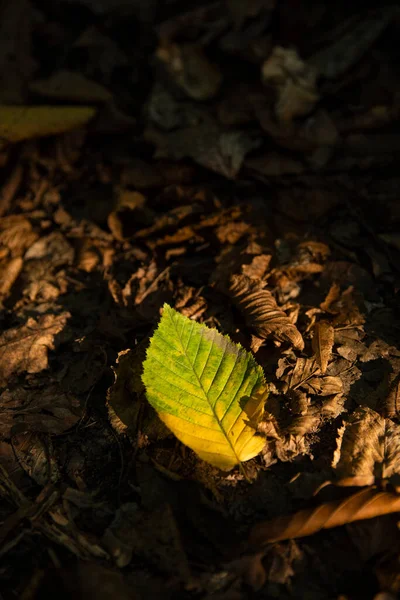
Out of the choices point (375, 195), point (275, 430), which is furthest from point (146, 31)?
point (275, 430)

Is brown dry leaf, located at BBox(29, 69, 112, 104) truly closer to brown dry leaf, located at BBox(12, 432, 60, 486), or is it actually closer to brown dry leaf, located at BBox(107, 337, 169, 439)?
brown dry leaf, located at BBox(107, 337, 169, 439)

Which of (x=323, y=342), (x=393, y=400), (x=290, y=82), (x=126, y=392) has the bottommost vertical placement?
(x=393, y=400)

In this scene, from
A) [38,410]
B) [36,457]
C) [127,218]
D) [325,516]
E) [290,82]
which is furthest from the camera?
[290,82]

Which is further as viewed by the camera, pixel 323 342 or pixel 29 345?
pixel 29 345

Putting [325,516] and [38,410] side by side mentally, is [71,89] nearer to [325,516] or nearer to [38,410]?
[38,410]

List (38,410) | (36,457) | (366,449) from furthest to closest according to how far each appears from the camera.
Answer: (38,410)
(36,457)
(366,449)

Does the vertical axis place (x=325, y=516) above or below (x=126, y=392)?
below

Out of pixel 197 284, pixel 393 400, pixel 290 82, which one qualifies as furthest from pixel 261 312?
A: pixel 290 82
